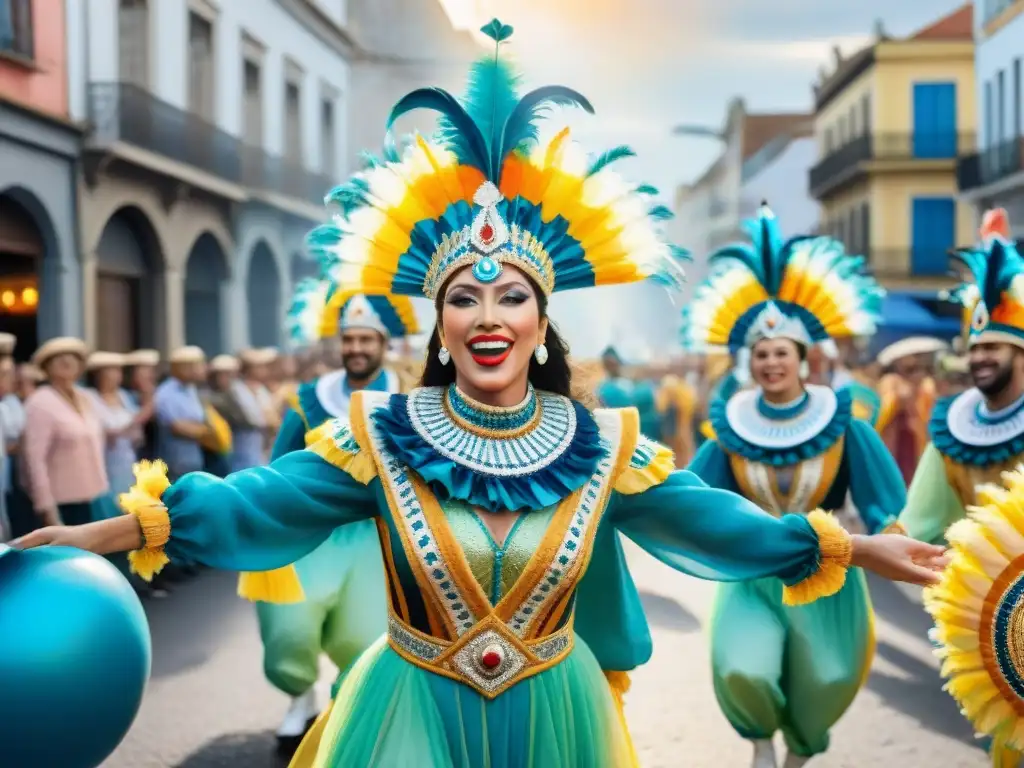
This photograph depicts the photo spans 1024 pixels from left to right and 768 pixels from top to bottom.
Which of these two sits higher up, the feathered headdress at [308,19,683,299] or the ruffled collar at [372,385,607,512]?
the feathered headdress at [308,19,683,299]

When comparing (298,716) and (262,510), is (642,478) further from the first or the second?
(298,716)

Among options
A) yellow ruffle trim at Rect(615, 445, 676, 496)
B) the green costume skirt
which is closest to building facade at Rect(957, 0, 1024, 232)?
the green costume skirt

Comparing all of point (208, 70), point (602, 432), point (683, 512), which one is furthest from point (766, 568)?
point (208, 70)

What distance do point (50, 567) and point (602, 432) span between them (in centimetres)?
142

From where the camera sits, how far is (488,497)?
3445 mm

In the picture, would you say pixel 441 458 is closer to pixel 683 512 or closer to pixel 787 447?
pixel 683 512

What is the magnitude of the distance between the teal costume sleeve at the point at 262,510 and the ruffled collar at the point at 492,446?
168mm

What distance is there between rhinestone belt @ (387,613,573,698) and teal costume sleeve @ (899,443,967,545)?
3.16m

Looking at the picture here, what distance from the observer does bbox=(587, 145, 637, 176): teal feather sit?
12.2ft

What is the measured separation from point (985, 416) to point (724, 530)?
10.1ft

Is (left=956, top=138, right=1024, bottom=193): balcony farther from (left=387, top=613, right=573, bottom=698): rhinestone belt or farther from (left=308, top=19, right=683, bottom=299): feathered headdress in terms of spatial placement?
(left=387, top=613, right=573, bottom=698): rhinestone belt

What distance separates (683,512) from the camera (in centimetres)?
366

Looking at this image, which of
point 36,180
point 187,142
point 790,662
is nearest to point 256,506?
point 790,662

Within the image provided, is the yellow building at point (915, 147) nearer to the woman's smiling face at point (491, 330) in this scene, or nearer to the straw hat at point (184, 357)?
the straw hat at point (184, 357)
